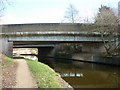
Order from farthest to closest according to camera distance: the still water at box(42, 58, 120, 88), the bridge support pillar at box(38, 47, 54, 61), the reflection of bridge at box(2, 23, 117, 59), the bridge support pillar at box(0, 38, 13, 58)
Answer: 1. the bridge support pillar at box(38, 47, 54, 61)
2. the reflection of bridge at box(2, 23, 117, 59)
3. the bridge support pillar at box(0, 38, 13, 58)
4. the still water at box(42, 58, 120, 88)

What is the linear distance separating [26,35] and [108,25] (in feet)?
41.4

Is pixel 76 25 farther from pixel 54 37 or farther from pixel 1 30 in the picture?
pixel 1 30

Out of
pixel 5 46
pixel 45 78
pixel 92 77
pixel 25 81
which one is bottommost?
pixel 92 77

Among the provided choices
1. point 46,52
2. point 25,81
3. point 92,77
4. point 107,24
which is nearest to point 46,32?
point 107,24

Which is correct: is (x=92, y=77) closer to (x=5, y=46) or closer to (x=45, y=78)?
(x=45, y=78)

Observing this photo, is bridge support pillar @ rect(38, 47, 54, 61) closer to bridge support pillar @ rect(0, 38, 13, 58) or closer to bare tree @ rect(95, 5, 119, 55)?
bridge support pillar @ rect(0, 38, 13, 58)

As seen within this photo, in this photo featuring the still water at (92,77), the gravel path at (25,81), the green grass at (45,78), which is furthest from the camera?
the still water at (92,77)

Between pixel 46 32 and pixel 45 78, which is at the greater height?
pixel 46 32

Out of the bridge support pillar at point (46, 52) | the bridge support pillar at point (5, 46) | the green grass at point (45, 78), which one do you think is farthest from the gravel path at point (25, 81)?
the bridge support pillar at point (46, 52)

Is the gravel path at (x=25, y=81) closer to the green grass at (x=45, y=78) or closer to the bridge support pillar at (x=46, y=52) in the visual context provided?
the green grass at (x=45, y=78)

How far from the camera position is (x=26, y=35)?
29.7 meters

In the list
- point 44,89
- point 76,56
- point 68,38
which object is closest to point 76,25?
point 68,38

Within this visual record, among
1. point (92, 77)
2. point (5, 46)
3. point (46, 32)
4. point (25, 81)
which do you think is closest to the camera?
point (25, 81)

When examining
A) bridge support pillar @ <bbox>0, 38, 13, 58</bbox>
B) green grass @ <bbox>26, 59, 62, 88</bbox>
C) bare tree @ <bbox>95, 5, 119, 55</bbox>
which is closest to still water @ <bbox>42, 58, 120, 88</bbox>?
green grass @ <bbox>26, 59, 62, 88</bbox>
